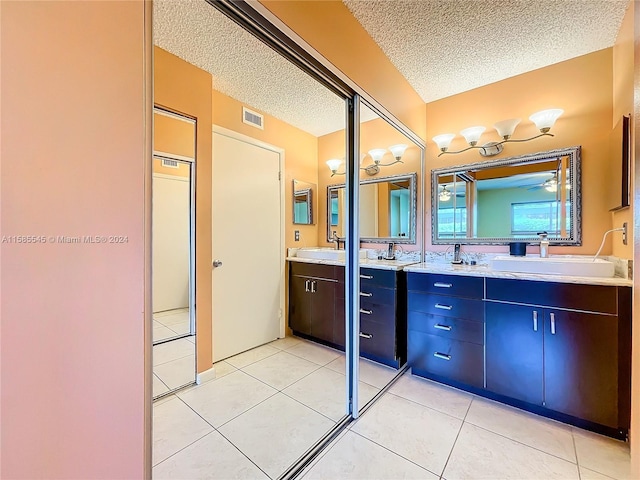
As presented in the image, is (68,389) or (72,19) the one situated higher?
(72,19)

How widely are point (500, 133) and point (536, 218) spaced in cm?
77

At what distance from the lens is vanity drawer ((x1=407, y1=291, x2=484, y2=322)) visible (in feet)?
6.27

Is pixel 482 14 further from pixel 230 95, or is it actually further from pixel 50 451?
pixel 50 451

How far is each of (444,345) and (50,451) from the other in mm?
2138

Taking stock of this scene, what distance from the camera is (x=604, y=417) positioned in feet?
4.99

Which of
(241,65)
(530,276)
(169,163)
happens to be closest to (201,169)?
(169,163)

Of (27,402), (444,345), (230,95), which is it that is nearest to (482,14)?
(230,95)

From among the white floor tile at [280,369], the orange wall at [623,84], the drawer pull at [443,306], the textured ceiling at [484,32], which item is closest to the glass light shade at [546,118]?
the orange wall at [623,84]

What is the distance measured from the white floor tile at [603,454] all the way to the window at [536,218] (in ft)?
4.39

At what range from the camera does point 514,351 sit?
5.82 feet

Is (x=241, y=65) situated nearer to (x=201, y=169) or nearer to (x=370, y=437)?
(x=201, y=169)

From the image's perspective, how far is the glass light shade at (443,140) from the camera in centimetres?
254

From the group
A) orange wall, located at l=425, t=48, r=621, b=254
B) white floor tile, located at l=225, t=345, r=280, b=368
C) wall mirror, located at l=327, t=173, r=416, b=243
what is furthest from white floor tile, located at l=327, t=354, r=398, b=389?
orange wall, located at l=425, t=48, r=621, b=254

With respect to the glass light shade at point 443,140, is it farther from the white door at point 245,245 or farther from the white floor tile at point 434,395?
the white floor tile at point 434,395
